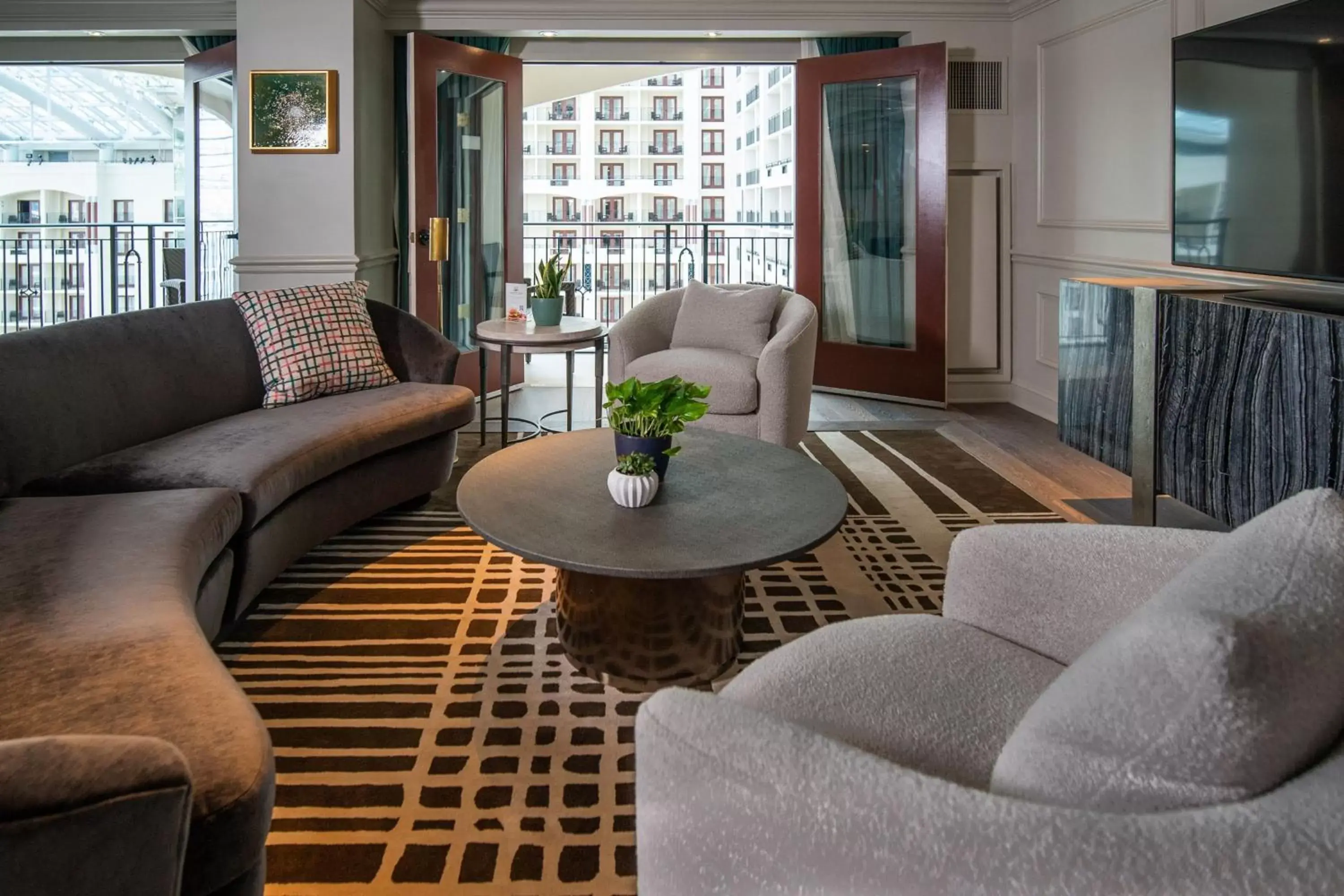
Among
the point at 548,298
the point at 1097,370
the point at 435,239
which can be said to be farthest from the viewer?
the point at 435,239

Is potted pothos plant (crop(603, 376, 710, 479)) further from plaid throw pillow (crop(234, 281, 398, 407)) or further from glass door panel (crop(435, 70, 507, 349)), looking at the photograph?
glass door panel (crop(435, 70, 507, 349))

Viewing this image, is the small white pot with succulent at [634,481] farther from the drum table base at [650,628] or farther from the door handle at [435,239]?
the door handle at [435,239]

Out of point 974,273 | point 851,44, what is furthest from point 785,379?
point 851,44

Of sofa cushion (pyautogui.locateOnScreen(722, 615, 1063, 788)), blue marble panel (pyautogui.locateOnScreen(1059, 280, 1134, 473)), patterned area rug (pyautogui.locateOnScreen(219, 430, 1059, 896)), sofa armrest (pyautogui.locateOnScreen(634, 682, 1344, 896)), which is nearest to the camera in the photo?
sofa armrest (pyautogui.locateOnScreen(634, 682, 1344, 896))

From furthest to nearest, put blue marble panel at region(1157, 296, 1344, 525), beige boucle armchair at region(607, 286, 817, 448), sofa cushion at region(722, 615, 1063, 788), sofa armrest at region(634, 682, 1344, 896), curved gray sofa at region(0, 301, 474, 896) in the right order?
beige boucle armchair at region(607, 286, 817, 448) → blue marble panel at region(1157, 296, 1344, 525) → sofa cushion at region(722, 615, 1063, 788) → curved gray sofa at region(0, 301, 474, 896) → sofa armrest at region(634, 682, 1344, 896)

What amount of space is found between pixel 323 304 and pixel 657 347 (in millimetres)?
1487

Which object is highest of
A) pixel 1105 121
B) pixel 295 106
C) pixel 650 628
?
pixel 295 106

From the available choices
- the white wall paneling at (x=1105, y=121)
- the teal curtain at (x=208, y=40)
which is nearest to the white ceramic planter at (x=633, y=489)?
the white wall paneling at (x=1105, y=121)

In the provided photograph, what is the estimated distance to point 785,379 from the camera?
13.1 feet

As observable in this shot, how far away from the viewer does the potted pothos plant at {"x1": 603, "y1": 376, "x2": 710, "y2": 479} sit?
245 centimetres

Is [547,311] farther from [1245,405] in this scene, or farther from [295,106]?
[1245,405]

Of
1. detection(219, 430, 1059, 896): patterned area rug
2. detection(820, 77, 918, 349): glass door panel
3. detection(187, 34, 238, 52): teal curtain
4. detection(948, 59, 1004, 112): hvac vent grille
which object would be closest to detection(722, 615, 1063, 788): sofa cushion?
detection(219, 430, 1059, 896): patterned area rug

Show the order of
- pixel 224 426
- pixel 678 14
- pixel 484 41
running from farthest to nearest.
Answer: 1. pixel 484 41
2. pixel 678 14
3. pixel 224 426

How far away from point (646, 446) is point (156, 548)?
105 centimetres
